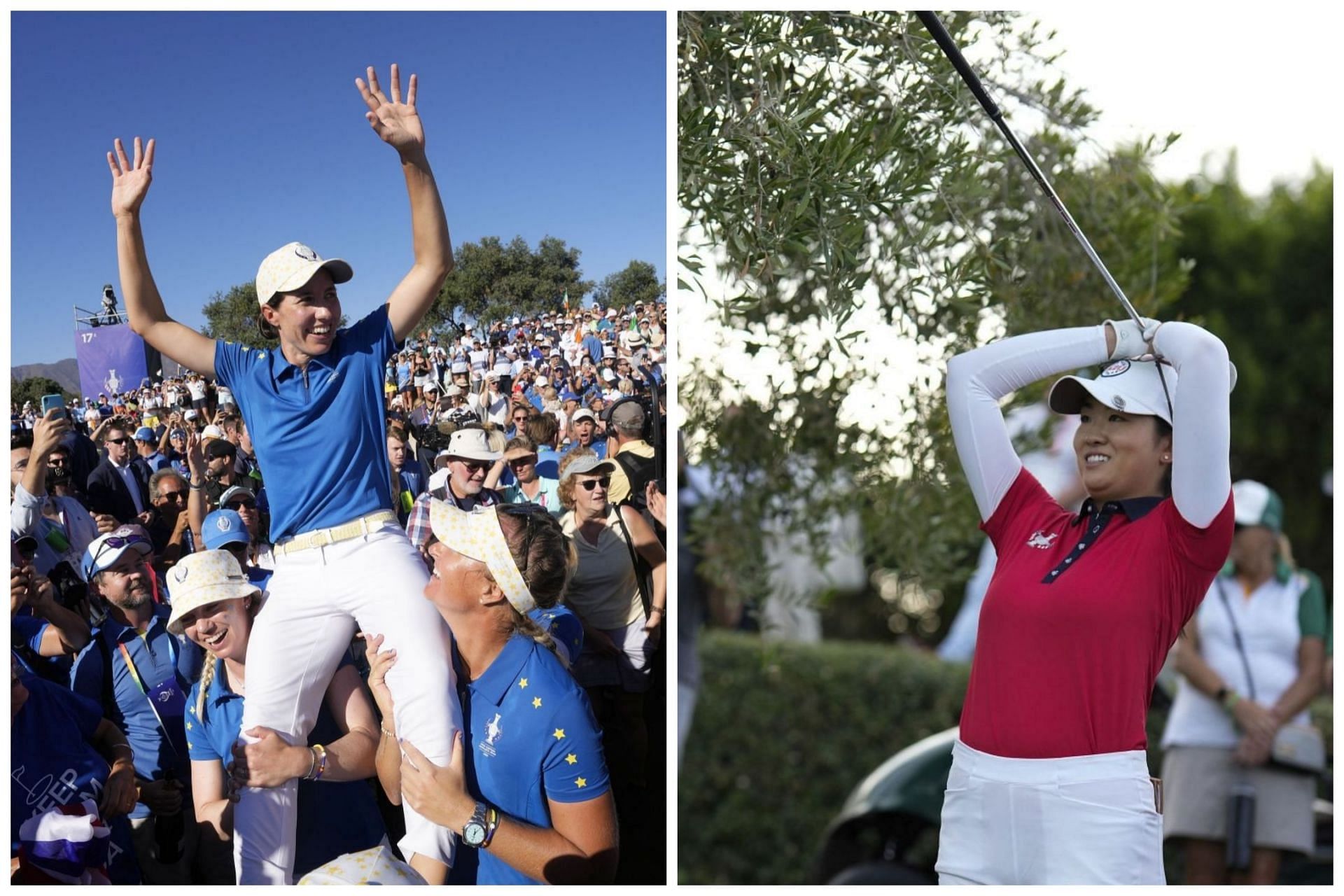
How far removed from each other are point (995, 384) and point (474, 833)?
1488 mm

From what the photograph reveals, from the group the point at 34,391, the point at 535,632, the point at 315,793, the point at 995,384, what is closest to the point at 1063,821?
the point at 995,384

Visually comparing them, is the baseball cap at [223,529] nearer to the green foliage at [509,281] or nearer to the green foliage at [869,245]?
the green foliage at [509,281]

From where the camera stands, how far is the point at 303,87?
10.1 feet

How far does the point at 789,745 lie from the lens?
661cm

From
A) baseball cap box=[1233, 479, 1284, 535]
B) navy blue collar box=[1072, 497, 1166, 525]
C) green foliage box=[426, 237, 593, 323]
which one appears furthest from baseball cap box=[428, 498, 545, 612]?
baseball cap box=[1233, 479, 1284, 535]

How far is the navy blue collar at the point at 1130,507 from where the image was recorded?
2.55m

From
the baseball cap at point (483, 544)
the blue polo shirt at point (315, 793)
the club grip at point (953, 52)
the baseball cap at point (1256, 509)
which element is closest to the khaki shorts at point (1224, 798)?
the baseball cap at point (1256, 509)

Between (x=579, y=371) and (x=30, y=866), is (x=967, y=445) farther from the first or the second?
(x=30, y=866)

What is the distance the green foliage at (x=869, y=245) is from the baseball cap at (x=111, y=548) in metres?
1.42

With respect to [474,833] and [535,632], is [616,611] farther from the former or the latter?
[474,833]

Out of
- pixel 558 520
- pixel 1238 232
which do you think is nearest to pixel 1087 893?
pixel 558 520

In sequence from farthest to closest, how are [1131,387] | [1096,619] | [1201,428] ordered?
1. [1131,387]
2. [1096,619]
3. [1201,428]

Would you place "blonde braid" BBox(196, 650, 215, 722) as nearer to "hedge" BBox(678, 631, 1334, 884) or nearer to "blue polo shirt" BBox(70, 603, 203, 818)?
"blue polo shirt" BBox(70, 603, 203, 818)

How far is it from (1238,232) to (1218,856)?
7.17 metres
